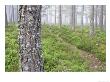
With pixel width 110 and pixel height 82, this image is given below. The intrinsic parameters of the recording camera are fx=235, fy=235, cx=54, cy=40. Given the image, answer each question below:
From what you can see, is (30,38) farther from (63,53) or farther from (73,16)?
(73,16)

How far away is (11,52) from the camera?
2.01 metres

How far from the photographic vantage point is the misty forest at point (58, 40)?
1981 millimetres

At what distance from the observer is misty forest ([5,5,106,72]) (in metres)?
1.98

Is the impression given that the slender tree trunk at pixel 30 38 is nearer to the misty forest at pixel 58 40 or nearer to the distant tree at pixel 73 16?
the misty forest at pixel 58 40

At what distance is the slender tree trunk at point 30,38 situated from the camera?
1948 millimetres

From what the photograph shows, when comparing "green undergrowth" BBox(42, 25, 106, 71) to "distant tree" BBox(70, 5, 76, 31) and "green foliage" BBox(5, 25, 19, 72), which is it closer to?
"distant tree" BBox(70, 5, 76, 31)

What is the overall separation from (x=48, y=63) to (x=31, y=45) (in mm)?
213

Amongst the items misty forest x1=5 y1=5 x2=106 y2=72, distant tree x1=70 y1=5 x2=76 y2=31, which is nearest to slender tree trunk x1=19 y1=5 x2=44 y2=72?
misty forest x1=5 y1=5 x2=106 y2=72

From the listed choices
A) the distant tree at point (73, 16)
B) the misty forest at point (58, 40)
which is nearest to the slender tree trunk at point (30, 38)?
the misty forest at point (58, 40)

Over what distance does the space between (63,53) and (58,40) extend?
119 millimetres

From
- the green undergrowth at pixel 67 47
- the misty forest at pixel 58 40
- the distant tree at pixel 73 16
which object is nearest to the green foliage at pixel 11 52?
the misty forest at pixel 58 40

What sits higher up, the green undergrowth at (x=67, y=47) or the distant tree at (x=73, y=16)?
the distant tree at (x=73, y=16)
